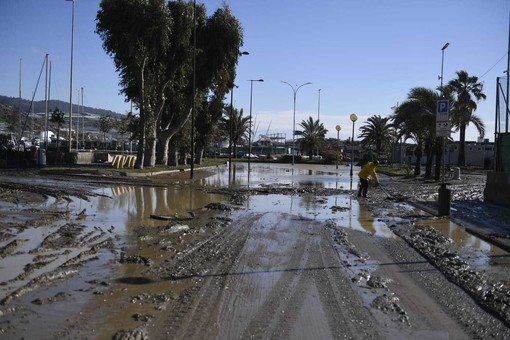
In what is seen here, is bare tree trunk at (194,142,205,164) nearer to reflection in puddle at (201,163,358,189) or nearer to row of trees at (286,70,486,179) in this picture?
reflection in puddle at (201,163,358,189)

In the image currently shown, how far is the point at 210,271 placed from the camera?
7.30m

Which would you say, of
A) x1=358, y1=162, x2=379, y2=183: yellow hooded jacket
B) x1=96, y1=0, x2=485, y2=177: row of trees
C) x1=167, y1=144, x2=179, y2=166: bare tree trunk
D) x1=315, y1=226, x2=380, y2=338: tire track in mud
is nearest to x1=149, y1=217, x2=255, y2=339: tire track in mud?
x1=315, y1=226, x2=380, y2=338: tire track in mud

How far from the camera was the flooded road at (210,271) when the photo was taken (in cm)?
518

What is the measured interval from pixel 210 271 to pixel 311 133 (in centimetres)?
7198

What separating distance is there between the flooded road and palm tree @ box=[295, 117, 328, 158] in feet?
212

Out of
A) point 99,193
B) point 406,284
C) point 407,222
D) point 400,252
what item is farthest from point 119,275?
point 99,193

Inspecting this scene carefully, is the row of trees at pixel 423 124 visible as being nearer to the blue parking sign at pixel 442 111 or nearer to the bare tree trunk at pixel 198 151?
the blue parking sign at pixel 442 111

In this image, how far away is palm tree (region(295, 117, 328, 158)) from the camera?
7831 centimetres

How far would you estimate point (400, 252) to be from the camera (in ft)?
30.5

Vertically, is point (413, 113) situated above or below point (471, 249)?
above

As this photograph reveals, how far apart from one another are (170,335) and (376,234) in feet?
24.7

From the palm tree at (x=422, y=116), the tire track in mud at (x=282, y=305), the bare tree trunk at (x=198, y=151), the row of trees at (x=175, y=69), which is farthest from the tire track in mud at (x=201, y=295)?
the bare tree trunk at (x=198, y=151)

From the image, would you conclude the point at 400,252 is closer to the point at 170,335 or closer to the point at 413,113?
the point at 170,335

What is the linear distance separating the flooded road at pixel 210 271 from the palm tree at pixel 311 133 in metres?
64.7
